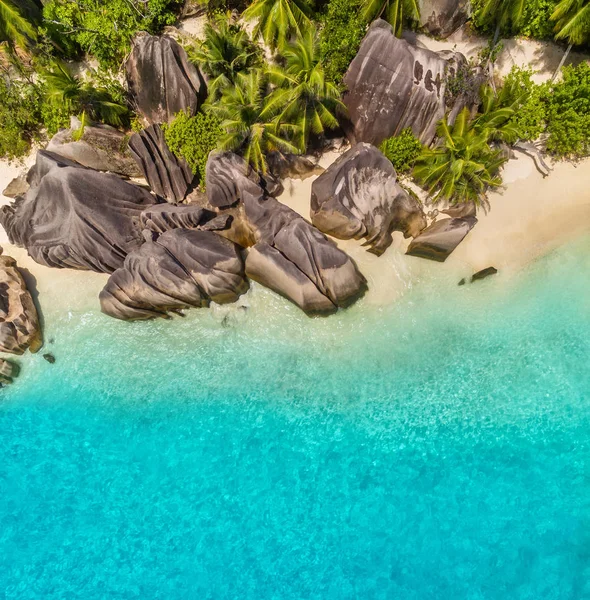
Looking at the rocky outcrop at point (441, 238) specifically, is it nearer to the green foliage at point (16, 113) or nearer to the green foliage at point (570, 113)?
the green foliage at point (570, 113)

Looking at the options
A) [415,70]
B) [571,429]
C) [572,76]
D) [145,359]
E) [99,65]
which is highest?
[572,76]

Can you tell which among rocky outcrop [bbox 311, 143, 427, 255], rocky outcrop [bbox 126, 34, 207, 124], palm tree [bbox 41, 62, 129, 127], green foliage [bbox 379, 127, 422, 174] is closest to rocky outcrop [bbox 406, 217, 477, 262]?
rocky outcrop [bbox 311, 143, 427, 255]

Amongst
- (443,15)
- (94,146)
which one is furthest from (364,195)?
(94,146)

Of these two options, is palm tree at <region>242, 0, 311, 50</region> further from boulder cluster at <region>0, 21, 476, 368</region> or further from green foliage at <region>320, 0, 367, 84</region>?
boulder cluster at <region>0, 21, 476, 368</region>

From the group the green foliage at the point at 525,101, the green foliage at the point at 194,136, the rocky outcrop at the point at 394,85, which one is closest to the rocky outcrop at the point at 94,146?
the green foliage at the point at 194,136

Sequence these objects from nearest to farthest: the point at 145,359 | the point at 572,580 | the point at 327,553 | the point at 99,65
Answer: the point at 572,580 → the point at 327,553 → the point at 145,359 → the point at 99,65

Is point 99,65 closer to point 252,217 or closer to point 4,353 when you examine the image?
point 252,217

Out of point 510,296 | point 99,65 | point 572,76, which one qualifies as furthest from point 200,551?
point 572,76
